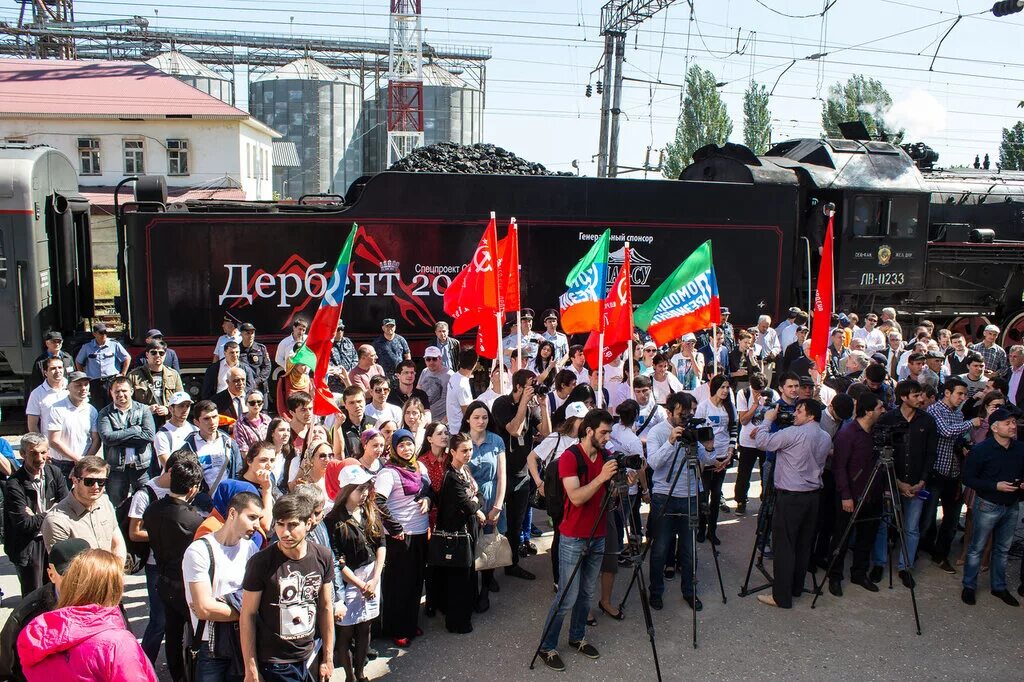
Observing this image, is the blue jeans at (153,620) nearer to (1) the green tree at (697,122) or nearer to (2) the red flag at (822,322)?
(2) the red flag at (822,322)

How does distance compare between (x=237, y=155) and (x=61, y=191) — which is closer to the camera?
(x=61, y=191)

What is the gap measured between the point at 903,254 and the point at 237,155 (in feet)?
87.9

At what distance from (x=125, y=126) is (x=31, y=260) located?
24.6 m

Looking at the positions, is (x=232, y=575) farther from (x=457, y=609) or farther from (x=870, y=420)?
(x=870, y=420)

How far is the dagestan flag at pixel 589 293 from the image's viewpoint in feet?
26.5

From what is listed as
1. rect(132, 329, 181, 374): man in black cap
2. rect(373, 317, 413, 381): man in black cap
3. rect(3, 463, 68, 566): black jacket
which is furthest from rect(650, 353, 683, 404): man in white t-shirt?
rect(3, 463, 68, 566): black jacket

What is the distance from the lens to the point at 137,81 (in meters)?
34.3

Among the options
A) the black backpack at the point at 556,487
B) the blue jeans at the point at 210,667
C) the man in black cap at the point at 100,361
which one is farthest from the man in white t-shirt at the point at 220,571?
the man in black cap at the point at 100,361

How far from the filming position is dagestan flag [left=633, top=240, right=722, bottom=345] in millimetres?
8156

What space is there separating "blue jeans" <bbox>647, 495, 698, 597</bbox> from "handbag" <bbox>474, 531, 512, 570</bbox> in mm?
1038

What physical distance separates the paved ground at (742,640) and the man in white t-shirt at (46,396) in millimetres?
1110

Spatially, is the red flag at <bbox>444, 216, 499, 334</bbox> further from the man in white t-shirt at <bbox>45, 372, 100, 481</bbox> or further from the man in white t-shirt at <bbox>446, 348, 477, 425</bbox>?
the man in white t-shirt at <bbox>45, 372, 100, 481</bbox>

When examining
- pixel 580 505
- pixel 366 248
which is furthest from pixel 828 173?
pixel 580 505

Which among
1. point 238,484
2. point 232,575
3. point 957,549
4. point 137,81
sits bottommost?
point 957,549
